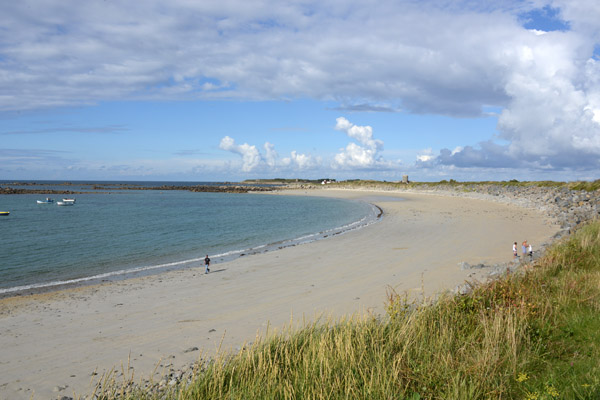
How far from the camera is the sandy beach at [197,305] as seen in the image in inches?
341

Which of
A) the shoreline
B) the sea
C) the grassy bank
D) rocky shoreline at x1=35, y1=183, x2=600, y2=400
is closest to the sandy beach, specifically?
rocky shoreline at x1=35, y1=183, x2=600, y2=400

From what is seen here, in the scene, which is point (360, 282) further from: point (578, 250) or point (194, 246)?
point (194, 246)

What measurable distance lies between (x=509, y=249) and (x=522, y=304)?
1655 cm

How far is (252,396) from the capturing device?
16.0 feet

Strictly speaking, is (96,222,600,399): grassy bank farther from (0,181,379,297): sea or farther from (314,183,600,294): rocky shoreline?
(0,181,379,297): sea

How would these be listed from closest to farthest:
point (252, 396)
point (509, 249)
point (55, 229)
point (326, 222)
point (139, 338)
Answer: point (252, 396) < point (139, 338) < point (509, 249) < point (55, 229) < point (326, 222)

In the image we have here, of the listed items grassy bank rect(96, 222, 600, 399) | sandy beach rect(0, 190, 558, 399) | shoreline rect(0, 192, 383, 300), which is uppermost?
grassy bank rect(96, 222, 600, 399)

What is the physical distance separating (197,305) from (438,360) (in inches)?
376

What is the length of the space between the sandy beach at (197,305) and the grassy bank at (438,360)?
162 cm

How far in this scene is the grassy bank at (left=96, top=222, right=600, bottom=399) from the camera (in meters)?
4.84

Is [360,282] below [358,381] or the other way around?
below

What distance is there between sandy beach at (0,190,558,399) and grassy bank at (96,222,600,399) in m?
1.62

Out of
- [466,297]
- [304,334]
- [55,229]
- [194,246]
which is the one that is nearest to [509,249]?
[466,297]

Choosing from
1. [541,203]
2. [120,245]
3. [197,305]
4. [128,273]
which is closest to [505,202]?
[541,203]
